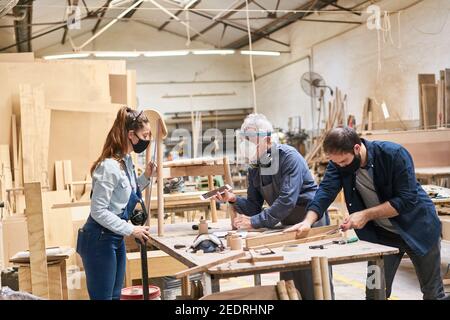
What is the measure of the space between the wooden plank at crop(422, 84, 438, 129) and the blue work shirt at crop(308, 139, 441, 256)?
6062 mm

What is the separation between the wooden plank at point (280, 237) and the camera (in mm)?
2707

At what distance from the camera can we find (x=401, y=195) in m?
2.95

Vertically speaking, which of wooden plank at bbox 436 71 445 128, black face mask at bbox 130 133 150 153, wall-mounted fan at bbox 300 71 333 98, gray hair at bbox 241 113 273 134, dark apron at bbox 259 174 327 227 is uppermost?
wall-mounted fan at bbox 300 71 333 98

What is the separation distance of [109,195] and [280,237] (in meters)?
0.86

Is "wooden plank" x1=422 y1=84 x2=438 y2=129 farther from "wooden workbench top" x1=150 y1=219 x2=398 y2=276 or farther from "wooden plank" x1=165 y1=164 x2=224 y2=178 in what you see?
"wooden workbench top" x1=150 y1=219 x2=398 y2=276

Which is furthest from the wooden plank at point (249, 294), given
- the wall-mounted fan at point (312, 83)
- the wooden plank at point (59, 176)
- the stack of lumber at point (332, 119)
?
the wall-mounted fan at point (312, 83)

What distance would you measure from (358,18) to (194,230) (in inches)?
371

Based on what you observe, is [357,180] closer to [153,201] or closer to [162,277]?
[162,277]

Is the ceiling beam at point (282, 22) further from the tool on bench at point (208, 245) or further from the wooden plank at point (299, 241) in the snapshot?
the tool on bench at point (208, 245)

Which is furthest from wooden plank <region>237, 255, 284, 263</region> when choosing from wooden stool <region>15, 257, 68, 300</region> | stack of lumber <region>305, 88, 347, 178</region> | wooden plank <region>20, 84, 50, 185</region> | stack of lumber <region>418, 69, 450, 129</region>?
stack of lumber <region>305, 88, 347, 178</region>

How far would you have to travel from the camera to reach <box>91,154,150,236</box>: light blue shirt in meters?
2.85

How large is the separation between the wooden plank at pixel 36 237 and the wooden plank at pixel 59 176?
3.95 metres

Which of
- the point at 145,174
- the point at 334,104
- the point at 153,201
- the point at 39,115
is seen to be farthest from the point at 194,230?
the point at 334,104

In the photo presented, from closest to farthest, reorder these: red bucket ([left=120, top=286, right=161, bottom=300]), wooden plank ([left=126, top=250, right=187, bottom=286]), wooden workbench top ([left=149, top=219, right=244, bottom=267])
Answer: wooden workbench top ([left=149, top=219, right=244, bottom=267])
red bucket ([left=120, top=286, right=161, bottom=300])
wooden plank ([left=126, top=250, right=187, bottom=286])
